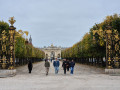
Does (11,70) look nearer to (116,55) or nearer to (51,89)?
(51,89)

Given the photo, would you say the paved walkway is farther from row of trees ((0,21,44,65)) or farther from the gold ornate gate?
row of trees ((0,21,44,65))

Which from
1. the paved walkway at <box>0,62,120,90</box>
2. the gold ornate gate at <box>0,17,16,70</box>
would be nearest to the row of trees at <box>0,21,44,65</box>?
the gold ornate gate at <box>0,17,16,70</box>

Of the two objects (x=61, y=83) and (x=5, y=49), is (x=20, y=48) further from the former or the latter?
(x=61, y=83)

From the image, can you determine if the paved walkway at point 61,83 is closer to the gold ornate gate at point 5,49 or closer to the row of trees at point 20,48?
the gold ornate gate at point 5,49

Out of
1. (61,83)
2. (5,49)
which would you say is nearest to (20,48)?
(5,49)

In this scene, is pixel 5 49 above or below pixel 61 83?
above

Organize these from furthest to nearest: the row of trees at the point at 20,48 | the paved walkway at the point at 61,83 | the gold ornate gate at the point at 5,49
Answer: the row of trees at the point at 20,48
the gold ornate gate at the point at 5,49
the paved walkway at the point at 61,83

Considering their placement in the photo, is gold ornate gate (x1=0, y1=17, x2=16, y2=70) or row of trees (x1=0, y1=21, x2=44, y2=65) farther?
row of trees (x1=0, y1=21, x2=44, y2=65)

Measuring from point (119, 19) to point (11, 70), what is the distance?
60.3 ft

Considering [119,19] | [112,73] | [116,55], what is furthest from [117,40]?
[119,19]

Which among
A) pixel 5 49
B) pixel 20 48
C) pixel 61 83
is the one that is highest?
pixel 20 48

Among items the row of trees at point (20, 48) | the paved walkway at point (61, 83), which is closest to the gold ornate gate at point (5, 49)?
the paved walkway at point (61, 83)

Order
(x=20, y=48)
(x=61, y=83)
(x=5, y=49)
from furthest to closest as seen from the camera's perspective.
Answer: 1. (x=20, y=48)
2. (x=5, y=49)
3. (x=61, y=83)

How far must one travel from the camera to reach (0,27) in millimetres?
32625
